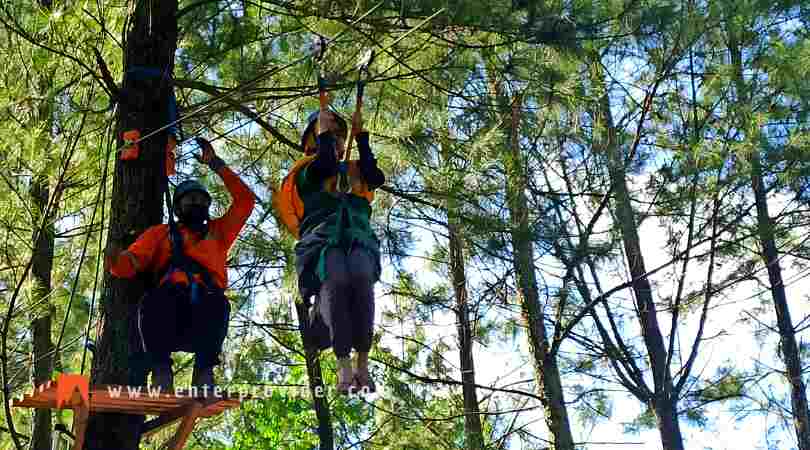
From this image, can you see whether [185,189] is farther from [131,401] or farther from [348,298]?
[348,298]

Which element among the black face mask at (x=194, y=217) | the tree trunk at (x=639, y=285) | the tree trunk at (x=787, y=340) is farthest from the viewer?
the tree trunk at (x=787, y=340)

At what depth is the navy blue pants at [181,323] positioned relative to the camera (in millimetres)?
5605

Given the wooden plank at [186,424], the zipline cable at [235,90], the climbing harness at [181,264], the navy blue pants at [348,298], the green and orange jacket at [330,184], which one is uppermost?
the zipline cable at [235,90]

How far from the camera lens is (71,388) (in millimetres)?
5035

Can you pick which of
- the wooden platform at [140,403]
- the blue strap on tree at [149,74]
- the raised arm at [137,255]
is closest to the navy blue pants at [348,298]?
the wooden platform at [140,403]

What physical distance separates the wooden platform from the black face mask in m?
0.91

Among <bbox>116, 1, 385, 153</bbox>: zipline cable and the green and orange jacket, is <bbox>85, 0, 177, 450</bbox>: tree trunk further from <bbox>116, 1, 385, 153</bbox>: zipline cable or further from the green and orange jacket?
the green and orange jacket

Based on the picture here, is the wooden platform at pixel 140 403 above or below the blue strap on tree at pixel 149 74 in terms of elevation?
below

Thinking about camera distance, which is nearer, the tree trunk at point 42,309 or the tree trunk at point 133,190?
the tree trunk at point 133,190

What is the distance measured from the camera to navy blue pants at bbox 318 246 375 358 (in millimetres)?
5059

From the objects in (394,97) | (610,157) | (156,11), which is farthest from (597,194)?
(156,11)

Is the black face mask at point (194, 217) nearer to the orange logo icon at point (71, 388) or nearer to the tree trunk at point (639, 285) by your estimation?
the orange logo icon at point (71, 388)

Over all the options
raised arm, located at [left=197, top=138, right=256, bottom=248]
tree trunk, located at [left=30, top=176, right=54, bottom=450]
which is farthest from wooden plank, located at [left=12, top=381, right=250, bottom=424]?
tree trunk, located at [left=30, top=176, right=54, bottom=450]

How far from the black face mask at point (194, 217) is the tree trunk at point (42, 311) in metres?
3.35
